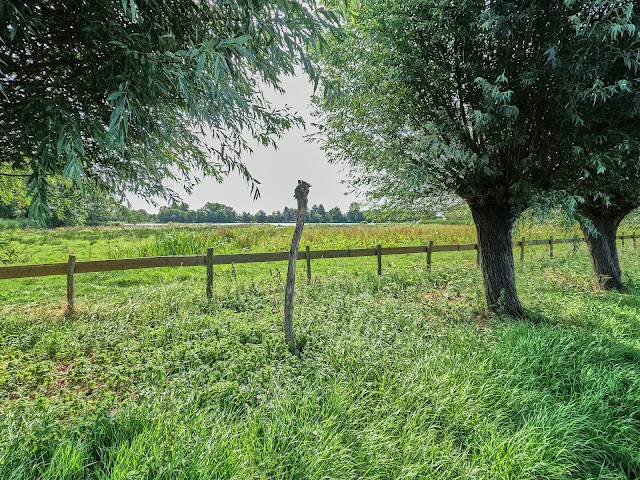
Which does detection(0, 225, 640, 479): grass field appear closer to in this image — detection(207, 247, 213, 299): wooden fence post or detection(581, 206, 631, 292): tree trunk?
detection(207, 247, 213, 299): wooden fence post

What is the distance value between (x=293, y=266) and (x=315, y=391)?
5.39 feet

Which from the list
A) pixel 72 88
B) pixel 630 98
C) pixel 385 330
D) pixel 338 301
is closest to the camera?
pixel 72 88

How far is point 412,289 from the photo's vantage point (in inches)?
269

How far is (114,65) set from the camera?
218 cm

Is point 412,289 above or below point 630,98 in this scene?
below

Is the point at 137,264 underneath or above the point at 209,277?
above

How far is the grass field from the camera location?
193 cm

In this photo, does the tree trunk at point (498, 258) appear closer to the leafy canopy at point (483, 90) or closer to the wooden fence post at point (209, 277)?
the leafy canopy at point (483, 90)

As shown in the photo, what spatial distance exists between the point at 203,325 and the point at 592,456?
178 inches

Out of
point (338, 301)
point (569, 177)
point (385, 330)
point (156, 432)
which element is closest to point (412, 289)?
point (338, 301)

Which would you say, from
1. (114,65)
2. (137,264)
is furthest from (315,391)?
(137,264)

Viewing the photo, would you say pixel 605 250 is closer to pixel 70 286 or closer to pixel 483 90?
pixel 483 90

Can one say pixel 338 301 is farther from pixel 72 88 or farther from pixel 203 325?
pixel 72 88

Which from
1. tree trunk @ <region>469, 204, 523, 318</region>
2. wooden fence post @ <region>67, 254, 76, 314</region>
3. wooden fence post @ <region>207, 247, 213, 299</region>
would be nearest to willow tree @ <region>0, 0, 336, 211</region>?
wooden fence post @ <region>67, 254, 76, 314</region>
